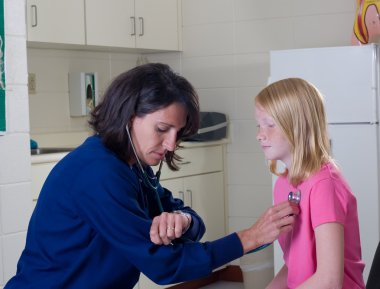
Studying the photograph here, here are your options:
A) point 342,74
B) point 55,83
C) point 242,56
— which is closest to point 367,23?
point 342,74

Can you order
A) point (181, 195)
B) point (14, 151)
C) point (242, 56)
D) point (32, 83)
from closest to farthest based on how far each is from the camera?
point (14, 151)
point (32, 83)
point (181, 195)
point (242, 56)

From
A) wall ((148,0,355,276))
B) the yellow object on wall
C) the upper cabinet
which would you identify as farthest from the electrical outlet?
the yellow object on wall

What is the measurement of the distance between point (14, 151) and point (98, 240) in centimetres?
123

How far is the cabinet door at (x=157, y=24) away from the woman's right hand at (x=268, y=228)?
9.90 ft

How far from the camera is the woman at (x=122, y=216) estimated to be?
5.15 ft

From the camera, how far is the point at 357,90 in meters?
3.87

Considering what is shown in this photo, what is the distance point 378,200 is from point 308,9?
136 centimetres

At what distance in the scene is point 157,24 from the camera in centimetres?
473

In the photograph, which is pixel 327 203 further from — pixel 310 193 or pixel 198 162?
pixel 198 162

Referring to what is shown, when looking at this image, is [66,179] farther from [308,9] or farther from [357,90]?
[308,9]

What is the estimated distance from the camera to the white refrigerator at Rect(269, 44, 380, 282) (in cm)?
384

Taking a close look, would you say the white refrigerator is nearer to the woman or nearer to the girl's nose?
the woman

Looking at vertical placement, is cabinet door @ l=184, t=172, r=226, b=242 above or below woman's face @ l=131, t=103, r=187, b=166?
below

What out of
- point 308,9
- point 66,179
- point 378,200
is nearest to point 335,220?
point 66,179
